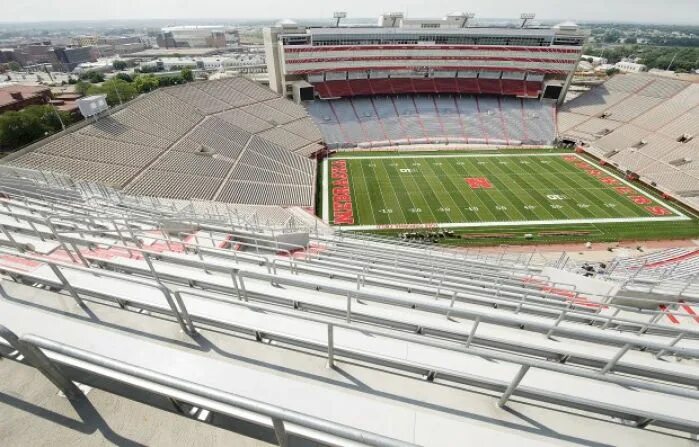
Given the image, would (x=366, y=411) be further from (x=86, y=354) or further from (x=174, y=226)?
(x=174, y=226)

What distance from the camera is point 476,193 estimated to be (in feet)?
92.9

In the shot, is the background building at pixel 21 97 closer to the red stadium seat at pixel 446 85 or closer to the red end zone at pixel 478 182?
the red end zone at pixel 478 182

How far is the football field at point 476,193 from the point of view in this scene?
2462 cm

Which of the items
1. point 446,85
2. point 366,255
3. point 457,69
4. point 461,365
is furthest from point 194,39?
point 461,365

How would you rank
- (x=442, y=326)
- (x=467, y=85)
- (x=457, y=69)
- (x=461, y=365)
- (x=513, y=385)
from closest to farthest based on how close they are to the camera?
(x=513, y=385), (x=461, y=365), (x=442, y=326), (x=457, y=69), (x=467, y=85)

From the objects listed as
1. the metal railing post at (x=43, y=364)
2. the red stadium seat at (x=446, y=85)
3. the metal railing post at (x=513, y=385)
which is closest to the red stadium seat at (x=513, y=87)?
A: the red stadium seat at (x=446, y=85)

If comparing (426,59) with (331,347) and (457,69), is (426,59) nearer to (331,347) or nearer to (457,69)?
(457,69)

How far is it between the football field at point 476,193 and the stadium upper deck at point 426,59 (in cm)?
1590

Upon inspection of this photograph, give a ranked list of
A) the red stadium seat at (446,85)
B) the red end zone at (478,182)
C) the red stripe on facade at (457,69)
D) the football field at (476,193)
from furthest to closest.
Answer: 1. the red stadium seat at (446,85)
2. the red stripe on facade at (457,69)
3. the red end zone at (478,182)
4. the football field at (476,193)

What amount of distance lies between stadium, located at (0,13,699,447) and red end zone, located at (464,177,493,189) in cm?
112

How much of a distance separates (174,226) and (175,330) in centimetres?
918

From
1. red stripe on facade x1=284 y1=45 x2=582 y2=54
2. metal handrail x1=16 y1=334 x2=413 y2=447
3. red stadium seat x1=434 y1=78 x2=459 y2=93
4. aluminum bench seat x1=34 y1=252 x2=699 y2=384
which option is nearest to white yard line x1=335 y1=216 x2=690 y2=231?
aluminum bench seat x1=34 y1=252 x2=699 y2=384

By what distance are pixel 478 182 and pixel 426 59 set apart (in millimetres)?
24858

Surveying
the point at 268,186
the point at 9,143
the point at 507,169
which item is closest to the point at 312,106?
the point at 268,186
